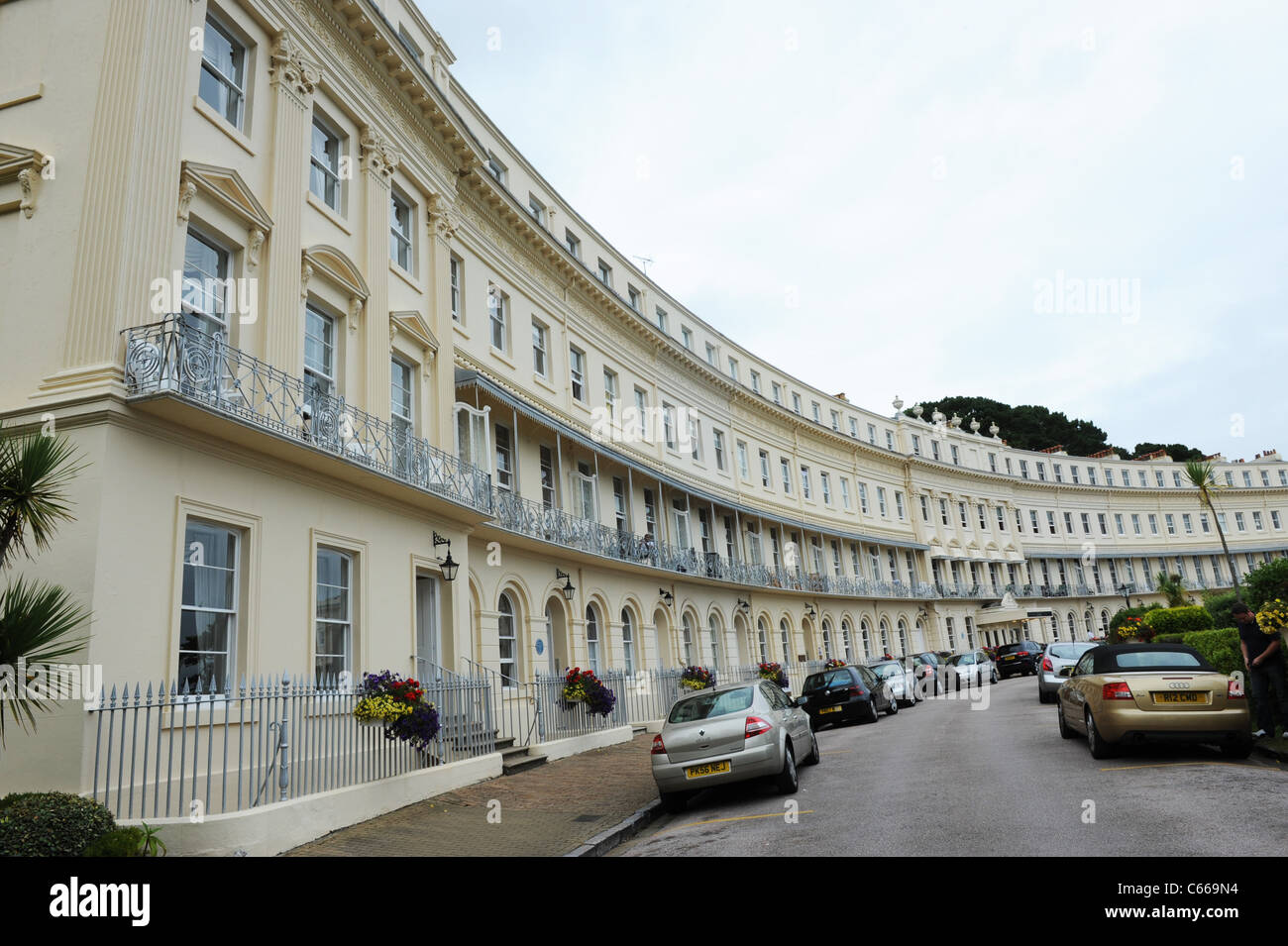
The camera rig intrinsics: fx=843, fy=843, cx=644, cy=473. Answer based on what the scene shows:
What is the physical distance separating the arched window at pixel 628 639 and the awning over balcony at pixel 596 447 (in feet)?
14.1

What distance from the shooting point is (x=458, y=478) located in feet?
52.0

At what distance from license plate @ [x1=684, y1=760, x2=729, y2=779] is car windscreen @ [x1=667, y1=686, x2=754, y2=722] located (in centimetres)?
70

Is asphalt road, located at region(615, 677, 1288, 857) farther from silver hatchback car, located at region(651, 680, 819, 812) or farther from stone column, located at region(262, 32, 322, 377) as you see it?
stone column, located at region(262, 32, 322, 377)

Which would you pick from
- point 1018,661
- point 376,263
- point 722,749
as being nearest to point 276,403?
point 376,263

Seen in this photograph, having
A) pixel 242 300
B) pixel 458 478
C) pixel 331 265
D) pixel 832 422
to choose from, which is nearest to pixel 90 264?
pixel 242 300

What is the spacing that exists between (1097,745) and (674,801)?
5367 millimetres

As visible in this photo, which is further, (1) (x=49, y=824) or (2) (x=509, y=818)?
(2) (x=509, y=818)

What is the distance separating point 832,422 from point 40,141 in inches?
1629

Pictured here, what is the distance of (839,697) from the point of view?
20.4m

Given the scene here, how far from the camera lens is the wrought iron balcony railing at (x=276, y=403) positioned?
905cm

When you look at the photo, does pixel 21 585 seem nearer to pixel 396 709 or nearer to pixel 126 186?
pixel 396 709

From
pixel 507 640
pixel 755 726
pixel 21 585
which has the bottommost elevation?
pixel 755 726

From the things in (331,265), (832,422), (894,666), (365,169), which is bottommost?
(894,666)

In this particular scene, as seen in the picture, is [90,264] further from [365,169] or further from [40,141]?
[365,169]
